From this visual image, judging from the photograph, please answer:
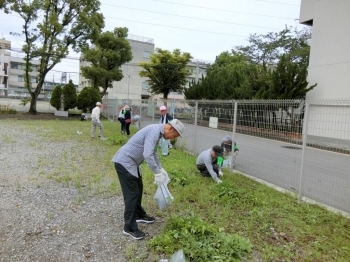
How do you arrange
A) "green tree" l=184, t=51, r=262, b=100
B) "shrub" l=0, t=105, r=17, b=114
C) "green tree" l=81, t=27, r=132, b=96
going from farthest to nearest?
"green tree" l=81, t=27, r=132, b=96 < "shrub" l=0, t=105, r=17, b=114 < "green tree" l=184, t=51, r=262, b=100

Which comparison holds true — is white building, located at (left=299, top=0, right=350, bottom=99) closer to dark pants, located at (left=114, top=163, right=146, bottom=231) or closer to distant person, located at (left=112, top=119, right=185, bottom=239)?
distant person, located at (left=112, top=119, right=185, bottom=239)

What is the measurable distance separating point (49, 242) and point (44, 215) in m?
0.83

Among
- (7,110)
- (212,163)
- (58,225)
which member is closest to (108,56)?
(7,110)

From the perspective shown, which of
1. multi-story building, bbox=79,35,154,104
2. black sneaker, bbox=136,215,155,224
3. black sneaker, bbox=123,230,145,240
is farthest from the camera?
multi-story building, bbox=79,35,154,104

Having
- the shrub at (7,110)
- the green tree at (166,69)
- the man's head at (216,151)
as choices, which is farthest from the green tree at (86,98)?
the man's head at (216,151)

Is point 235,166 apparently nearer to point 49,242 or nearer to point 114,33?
point 49,242

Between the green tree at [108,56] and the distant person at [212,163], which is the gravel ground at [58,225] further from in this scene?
the green tree at [108,56]

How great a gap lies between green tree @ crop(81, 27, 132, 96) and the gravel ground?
887 inches

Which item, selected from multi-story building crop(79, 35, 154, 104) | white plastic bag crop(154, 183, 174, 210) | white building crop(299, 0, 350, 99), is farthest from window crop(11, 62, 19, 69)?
white plastic bag crop(154, 183, 174, 210)

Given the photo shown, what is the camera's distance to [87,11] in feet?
71.5

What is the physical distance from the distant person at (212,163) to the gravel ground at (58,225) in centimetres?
187

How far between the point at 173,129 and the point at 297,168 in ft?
11.8

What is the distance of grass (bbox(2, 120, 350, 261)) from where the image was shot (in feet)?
10.5

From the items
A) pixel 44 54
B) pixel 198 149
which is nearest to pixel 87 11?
pixel 44 54
